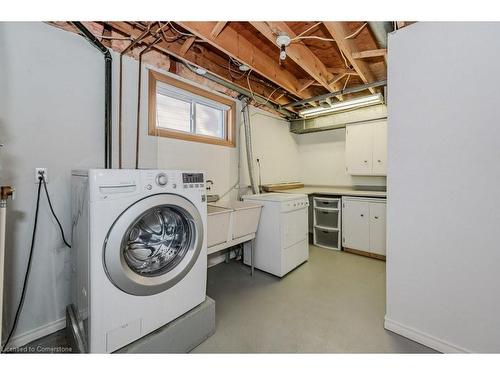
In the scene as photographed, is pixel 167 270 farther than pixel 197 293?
No

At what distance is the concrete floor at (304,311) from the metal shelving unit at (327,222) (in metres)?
0.58

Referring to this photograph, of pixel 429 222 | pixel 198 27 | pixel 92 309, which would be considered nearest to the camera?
pixel 92 309

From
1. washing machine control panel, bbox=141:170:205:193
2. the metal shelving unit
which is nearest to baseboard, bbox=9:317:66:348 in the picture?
washing machine control panel, bbox=141:170:205:193

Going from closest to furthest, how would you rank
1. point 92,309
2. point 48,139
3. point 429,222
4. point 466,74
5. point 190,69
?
point 92,309 < point 466,74 < point 429,222 < point 48,139 < point 190,69

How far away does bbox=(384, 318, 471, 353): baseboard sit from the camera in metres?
1.33

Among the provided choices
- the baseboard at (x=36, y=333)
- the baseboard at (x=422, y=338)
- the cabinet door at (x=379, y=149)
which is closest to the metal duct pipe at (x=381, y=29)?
the cabinet door at (x=379, y=149)

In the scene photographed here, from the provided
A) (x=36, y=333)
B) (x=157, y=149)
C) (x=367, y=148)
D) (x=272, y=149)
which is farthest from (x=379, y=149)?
(x=36, y=333)

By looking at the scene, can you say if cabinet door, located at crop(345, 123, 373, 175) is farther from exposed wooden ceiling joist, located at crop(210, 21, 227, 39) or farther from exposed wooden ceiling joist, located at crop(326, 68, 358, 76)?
exposed wooden ceiling joist, located at crop(210, 21, 227, 39)

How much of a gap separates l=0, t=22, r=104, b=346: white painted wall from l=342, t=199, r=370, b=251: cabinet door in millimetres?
3078

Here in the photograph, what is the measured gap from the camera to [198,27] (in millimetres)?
1656

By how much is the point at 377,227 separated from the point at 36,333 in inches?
137

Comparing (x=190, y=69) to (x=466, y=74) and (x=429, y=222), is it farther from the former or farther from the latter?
(x=429, y=222)

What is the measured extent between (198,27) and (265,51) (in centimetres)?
90
